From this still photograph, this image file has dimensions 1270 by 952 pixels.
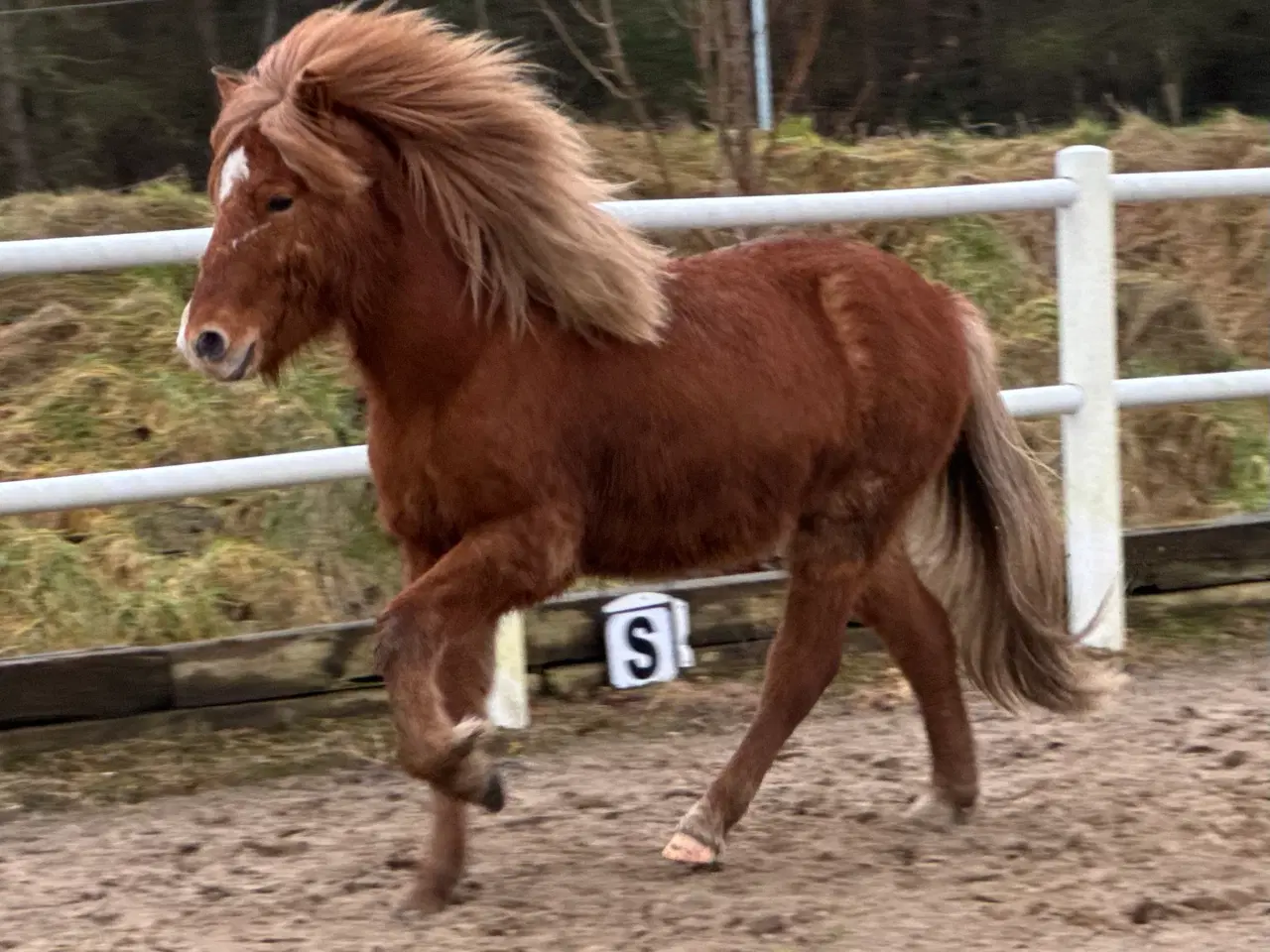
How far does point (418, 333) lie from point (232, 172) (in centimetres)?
44

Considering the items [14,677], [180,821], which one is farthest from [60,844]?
[14,677]

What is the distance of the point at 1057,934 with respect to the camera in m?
3.28

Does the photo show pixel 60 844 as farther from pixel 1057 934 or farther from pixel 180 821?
pixel 1057 934

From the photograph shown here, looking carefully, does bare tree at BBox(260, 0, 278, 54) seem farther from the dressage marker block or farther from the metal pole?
the dressage marker block

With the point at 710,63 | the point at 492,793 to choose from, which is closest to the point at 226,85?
the point at 492,793

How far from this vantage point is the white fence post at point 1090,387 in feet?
17.3

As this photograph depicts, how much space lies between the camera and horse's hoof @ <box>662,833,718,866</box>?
3.73 metres

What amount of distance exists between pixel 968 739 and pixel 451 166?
5.57 feet

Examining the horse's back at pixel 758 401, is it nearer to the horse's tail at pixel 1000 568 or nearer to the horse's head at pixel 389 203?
the horse's head at pixel 389 203

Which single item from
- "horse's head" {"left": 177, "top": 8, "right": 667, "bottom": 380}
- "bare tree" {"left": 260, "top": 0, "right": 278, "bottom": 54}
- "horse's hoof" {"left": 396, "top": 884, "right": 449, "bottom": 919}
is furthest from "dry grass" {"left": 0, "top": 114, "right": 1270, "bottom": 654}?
"horse's head" {"left": 177, "top": 8, "right": 667, "bottom": 380}

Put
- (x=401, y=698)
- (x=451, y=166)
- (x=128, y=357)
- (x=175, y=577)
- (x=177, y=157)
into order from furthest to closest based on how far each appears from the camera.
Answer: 1. (x=177, y=157)
2. (x=128, y=357)
3. (x=175, y=577)
4. (x=451, y=166)
5. (x=401, y=698)

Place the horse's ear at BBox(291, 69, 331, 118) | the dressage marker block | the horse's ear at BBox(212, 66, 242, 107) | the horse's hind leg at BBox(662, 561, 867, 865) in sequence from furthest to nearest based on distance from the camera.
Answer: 1. the dressage marker block
2. the horse's hind leg at BBox(662, 561, 867, 865)
3. the horse's ear at BBox(212, 66, 242, 107)
4. the horse's ear at BBox(291, 69, 331, 118)

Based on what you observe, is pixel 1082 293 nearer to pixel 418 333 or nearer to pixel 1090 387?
pixel 1090 387

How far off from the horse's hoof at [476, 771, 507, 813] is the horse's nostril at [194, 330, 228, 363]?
86 centimetres
